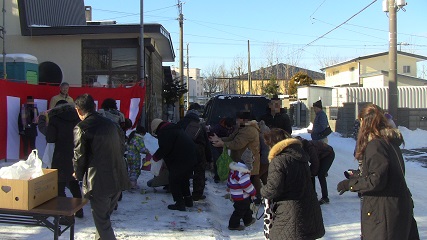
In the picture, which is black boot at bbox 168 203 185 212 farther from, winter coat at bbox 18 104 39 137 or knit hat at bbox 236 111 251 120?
winter coat at bbox 18 104 39 137

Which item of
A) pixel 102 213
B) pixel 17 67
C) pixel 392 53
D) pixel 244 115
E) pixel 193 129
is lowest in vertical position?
pixel 102 213

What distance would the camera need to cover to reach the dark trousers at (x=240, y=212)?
20.2ft

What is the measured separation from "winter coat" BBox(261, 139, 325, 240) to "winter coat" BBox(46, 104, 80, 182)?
3067 mm

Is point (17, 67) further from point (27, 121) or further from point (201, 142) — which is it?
point (201, 142)

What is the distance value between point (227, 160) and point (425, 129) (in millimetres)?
14797

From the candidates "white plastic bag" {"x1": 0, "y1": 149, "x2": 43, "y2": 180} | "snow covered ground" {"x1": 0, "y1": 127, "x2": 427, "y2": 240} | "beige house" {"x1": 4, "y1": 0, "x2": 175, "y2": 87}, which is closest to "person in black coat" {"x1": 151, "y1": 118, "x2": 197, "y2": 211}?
"snow covered ground" {"x1": 0, "y1": 127, "x2": 427, "y2": 240}

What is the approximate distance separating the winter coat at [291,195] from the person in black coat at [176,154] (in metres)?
2.85

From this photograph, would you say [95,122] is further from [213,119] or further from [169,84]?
[169,84]

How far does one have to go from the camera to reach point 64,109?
5.94 meters

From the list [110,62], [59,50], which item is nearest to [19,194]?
[110,62]

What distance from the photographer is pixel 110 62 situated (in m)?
14.5

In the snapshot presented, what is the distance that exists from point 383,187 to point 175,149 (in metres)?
3.76

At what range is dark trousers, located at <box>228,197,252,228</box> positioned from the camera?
6.15m

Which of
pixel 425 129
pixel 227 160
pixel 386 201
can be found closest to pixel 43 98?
pixel 227 160
